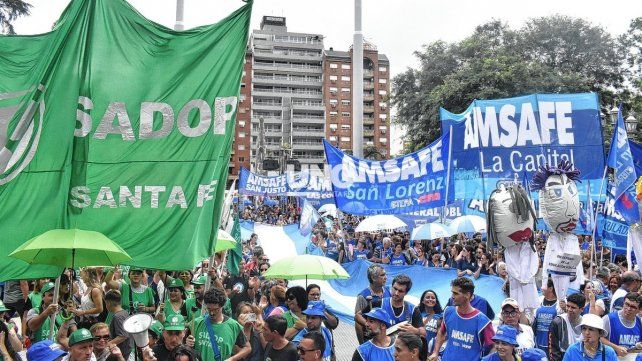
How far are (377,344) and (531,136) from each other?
863 cm

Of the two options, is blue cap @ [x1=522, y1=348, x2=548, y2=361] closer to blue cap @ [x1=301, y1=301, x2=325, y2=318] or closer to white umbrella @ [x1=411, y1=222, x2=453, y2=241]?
blue cap @ [x1=301, y1=301, x2=325, y2=318]

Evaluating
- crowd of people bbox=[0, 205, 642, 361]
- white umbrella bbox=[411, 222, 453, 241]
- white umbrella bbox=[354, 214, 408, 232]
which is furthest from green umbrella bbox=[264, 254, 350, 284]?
white umbrella bbox=[354, 214, 408, 232]

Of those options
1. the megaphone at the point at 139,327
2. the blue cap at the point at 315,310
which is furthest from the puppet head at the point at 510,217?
the megaphone at the point at 139,327

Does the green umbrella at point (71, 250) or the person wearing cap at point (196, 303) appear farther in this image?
the person wearing cap at point (196, 303)

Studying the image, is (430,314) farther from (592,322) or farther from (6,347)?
(6,347)

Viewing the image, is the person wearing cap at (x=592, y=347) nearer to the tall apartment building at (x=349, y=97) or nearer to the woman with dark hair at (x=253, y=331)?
the woman with dark hair at (x=253, y=331)

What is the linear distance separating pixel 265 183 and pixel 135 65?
23047 millimetres

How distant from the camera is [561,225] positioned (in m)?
8.50

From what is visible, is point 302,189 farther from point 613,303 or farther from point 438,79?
point 613,303

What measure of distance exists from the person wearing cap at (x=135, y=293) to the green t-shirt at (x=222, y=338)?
6.16 ft

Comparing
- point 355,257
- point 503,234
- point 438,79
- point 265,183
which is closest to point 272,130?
Answer: point 438,79

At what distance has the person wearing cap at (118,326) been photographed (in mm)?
6086

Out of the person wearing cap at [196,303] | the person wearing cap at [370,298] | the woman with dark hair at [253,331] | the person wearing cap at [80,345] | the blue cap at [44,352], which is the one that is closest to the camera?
the blue cap at [44,352]

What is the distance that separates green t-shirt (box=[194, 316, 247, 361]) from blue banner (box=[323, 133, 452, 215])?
7287 mm
